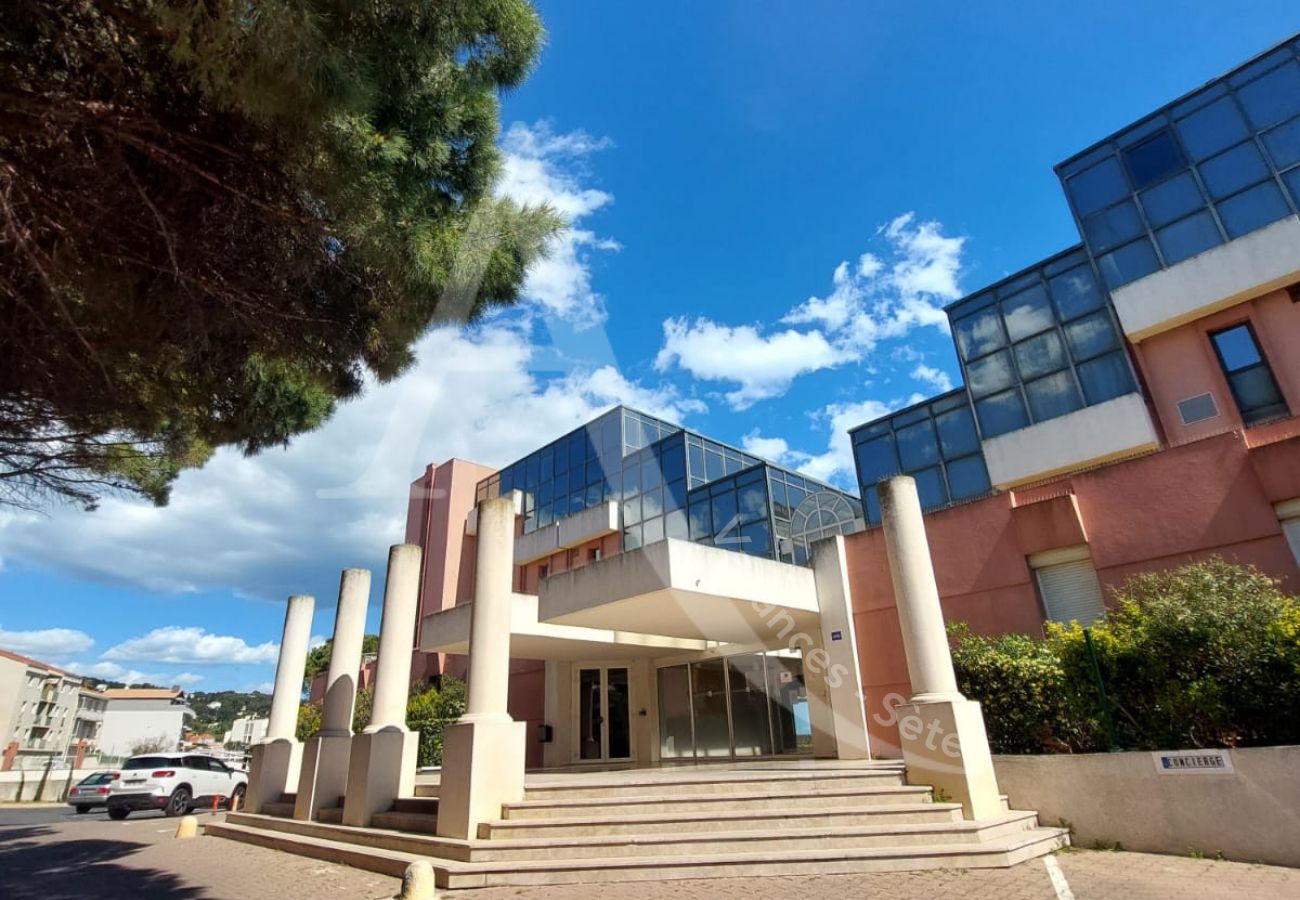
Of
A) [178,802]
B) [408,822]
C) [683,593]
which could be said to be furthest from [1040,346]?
[178,802]

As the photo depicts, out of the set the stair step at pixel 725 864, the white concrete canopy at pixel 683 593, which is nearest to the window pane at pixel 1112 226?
the white concrete canopy at pixel 683 593

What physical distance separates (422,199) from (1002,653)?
879 centimetres

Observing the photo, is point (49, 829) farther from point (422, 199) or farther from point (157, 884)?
point (422, 199)

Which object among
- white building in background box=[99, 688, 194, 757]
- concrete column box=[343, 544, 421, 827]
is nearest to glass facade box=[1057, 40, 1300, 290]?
concrete column box=[343, 544, 421, 827]

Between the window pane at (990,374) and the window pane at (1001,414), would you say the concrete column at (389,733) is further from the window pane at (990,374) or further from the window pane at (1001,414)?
the window pane at (990,374)

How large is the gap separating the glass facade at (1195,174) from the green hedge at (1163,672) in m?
8.74

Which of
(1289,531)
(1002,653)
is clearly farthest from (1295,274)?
(1002,653)

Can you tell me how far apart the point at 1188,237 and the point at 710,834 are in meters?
15.0

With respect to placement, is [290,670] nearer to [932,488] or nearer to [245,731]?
[932,488]

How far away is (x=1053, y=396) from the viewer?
15.3 metres

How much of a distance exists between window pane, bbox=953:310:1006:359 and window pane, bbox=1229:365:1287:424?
14.9 feet

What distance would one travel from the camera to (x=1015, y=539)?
35.0ft

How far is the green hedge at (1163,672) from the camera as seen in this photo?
274 inches

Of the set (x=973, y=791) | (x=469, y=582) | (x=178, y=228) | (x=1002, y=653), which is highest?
(x=469, y=582)
